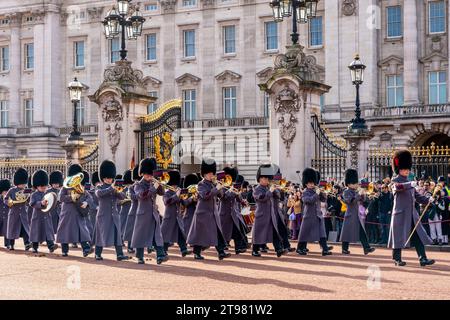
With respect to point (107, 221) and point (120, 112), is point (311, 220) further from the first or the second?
point (120, 112)

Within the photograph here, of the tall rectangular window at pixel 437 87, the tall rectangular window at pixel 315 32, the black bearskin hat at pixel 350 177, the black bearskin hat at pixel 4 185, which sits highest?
the tall rectangular window at pixel 315 32

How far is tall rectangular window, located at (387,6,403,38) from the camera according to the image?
1484 inches

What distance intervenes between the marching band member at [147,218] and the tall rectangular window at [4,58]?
1572 inches

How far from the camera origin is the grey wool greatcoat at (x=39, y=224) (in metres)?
14.8

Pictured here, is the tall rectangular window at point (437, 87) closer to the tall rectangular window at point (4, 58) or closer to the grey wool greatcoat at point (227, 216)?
the grey wool greatcoat at point (227, 216)

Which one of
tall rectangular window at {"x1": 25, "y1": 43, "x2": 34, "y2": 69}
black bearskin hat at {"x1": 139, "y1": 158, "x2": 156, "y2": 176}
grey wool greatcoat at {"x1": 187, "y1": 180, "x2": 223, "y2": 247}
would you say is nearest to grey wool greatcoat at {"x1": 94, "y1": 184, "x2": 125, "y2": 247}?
black bearskin hat at {"x1": 139, "y1": 158, "x2": 156, "y2": 176}

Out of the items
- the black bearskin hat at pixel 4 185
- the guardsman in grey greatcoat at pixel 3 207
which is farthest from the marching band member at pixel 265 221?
the black bearskin hat at pixel 4 185

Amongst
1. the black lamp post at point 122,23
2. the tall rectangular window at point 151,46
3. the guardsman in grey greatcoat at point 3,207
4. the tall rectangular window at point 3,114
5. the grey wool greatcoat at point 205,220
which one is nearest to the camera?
the grey wool greatcoat at point 205,220

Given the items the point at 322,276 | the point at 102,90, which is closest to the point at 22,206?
the point at 102,90

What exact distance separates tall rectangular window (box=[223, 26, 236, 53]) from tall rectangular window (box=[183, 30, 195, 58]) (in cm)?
216

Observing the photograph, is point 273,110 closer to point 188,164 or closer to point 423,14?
point 188,164

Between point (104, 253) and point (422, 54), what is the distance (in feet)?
87.1

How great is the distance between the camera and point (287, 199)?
58.0 ft

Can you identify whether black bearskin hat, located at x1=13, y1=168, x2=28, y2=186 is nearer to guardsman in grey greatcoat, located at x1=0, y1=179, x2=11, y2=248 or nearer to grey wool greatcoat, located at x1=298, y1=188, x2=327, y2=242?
guardsman in grey greatcoat, located at x1=0, y1=179, x2=11, y2=248
